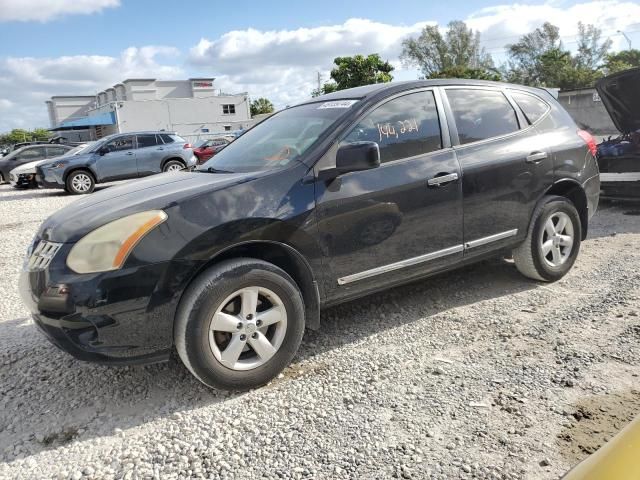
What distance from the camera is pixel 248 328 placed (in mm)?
2900

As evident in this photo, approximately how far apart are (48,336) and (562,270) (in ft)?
13.1

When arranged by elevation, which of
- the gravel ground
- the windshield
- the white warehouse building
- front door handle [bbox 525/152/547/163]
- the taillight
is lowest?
the gravel ground

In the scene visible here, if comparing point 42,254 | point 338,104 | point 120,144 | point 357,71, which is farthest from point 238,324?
point 357,71

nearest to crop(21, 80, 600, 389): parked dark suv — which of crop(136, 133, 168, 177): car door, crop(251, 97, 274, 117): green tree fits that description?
crop(136, 133, 168, 177): car door

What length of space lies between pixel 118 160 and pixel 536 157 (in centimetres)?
1313

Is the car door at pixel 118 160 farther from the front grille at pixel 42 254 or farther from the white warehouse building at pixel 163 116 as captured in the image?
the white warehouse building at pixel 163 116

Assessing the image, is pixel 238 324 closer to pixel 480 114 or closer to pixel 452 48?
pixel 480 114

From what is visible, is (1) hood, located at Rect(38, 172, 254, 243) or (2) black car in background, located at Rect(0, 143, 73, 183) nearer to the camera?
(1) hood, located at Rect(38, 172, 254, 243)

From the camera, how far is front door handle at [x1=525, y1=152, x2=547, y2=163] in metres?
4.15

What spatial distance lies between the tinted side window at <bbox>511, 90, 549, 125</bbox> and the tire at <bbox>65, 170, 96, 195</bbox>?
12.8m

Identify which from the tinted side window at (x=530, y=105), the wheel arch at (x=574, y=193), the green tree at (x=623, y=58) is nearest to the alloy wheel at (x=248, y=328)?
the wheel arch at (x=574, y=193)

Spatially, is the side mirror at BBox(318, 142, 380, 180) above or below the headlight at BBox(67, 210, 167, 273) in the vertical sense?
above

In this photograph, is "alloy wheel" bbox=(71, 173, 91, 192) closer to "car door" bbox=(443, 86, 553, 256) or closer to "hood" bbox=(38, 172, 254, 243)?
"hood" bbox=(38, 172, 254, 243)

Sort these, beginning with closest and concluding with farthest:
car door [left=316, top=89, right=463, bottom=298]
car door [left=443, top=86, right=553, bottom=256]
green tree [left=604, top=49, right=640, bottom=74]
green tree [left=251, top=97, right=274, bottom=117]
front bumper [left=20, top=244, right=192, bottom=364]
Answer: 1. front bumper [left=20, top=244, right=192, bottom=364]
2. car door [left=316, top=89, right=463, bottom=298]
3. car door [left=443, top=86, right=553, bottom=256]
4. green tree [left=604, top=49, right=640, bottom=74]
5. green tree [left=251, top=97, right=274, bottom=117]
